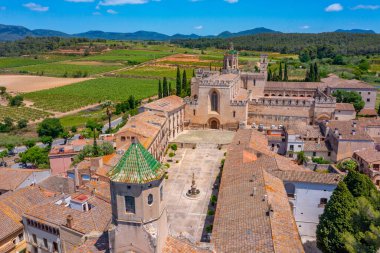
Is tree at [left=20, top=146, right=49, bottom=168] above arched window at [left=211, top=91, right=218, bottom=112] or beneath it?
beneath

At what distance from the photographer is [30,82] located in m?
136

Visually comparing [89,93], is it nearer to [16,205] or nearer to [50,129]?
[50,129]

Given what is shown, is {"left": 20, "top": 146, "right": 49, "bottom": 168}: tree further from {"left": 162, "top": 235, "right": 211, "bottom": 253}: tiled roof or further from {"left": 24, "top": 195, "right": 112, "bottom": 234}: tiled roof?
{"left": 162, "top": 235, "right": 211, "bottom": 253}: tiled roof

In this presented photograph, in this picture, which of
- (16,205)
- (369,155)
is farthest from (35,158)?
(369,155)

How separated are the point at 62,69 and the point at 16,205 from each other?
150213 millimetres

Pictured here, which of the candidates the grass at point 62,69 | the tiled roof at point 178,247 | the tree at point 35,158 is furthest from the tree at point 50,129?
the grass at point 62,69

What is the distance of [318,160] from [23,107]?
264ft

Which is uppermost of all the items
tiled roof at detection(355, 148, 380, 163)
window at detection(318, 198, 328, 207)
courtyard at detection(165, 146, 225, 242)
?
tiled roof at detection(355, 148, 380, 163)

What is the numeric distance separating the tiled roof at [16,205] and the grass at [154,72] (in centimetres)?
10767

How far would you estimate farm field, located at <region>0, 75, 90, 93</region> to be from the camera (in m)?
124

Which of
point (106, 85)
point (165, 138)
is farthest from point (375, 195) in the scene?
point (106, 85)

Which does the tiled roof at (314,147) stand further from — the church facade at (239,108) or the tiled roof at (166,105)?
the tiled roof at (166,105)

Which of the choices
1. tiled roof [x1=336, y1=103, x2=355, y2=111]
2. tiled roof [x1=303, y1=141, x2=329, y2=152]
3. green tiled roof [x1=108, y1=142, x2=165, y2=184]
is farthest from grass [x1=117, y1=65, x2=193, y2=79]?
green tiled roof [x1=108, y1=142, x2=165, y2=184]

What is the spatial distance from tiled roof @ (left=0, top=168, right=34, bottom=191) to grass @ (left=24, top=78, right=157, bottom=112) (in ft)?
179
